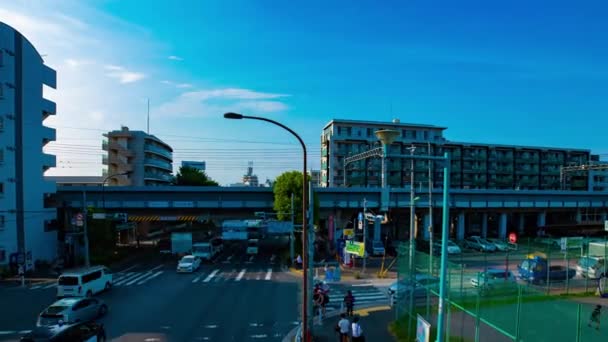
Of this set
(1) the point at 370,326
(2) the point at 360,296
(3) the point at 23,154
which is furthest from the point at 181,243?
(1) the point at 370,326

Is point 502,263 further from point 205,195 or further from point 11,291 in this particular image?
point 11,291

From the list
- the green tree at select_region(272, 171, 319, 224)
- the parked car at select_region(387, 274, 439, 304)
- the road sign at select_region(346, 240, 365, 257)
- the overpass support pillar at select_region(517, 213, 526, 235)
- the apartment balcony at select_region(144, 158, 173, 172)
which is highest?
the apartment balcony at select_region(144, 158, 173, 172)

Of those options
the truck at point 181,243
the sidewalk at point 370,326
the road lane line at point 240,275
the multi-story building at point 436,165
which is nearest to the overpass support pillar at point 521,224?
the multi-story building at point 436,165

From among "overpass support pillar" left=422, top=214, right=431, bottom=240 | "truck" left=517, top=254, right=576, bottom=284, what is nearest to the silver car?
"truck" left=517, top=254, right=576, bottom=284

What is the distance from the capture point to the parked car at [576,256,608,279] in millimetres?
22841

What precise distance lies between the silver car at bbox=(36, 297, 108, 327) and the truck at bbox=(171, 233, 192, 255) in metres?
22.4

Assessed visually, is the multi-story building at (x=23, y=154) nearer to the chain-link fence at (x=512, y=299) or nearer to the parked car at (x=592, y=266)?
the chain-link fence at (x=512, y=299)

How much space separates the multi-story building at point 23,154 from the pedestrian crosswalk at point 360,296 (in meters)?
27.5

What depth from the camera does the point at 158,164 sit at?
75.4m

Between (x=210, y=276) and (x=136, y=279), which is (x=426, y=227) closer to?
(x=210, y=276)

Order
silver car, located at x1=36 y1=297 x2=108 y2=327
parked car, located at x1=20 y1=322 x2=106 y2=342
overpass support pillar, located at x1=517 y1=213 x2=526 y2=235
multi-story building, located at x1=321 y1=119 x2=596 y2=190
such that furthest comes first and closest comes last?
multi-story building, located at x1=321 y1=119 x2=596 y2=190 → overpass support pillar, located at x1=517 y1=213 x2=526 y2=235 → silver car, located at x1=36 y1=297 x2=108 y2=327 → parked car, located at x1=20 y1=322 x2=106 y2=342

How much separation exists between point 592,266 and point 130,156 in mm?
68146

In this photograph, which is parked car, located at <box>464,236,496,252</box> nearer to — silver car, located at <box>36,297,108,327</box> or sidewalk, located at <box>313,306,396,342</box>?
sidewalk, located at <box>313,306,396,342</box>

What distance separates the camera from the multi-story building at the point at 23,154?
106ft
